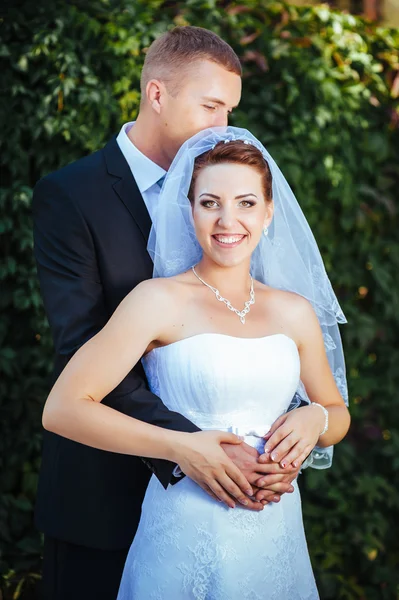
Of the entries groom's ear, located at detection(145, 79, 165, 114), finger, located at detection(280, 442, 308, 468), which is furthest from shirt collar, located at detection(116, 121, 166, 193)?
finger, located at detection(280, 442, 308, 468)

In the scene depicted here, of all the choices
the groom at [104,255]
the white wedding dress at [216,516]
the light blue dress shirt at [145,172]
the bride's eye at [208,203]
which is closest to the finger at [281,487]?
the white wedding dress at [216,516]

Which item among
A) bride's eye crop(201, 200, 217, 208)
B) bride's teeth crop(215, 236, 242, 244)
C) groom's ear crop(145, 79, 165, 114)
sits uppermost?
groom's ear crop(145, 79, 165, 114)

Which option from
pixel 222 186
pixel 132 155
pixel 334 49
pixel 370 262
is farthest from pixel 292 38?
pixel 222 186

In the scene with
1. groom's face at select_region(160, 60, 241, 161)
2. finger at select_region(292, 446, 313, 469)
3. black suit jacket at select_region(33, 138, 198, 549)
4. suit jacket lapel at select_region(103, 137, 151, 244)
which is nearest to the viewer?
finger at select_region(292, 446, 313, 469)

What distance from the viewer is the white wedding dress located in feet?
8.31

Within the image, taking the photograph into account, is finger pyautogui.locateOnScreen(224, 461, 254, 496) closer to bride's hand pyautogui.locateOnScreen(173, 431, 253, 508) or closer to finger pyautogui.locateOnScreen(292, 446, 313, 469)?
bride's hand pyautogui.locateOnScreen(173, 431, 253, 508)

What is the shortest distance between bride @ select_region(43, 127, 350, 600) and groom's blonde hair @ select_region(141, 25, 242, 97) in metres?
0.38

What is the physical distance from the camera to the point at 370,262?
4.87 meters

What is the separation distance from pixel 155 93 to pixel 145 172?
0.32 meters

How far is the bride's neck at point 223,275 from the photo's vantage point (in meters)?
2.79

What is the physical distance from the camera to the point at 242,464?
2518 millimetres

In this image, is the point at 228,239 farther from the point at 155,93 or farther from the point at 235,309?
the point at 155,93

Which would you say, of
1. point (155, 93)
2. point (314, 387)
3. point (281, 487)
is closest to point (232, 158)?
point (155, 93)

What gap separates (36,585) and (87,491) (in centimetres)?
137
